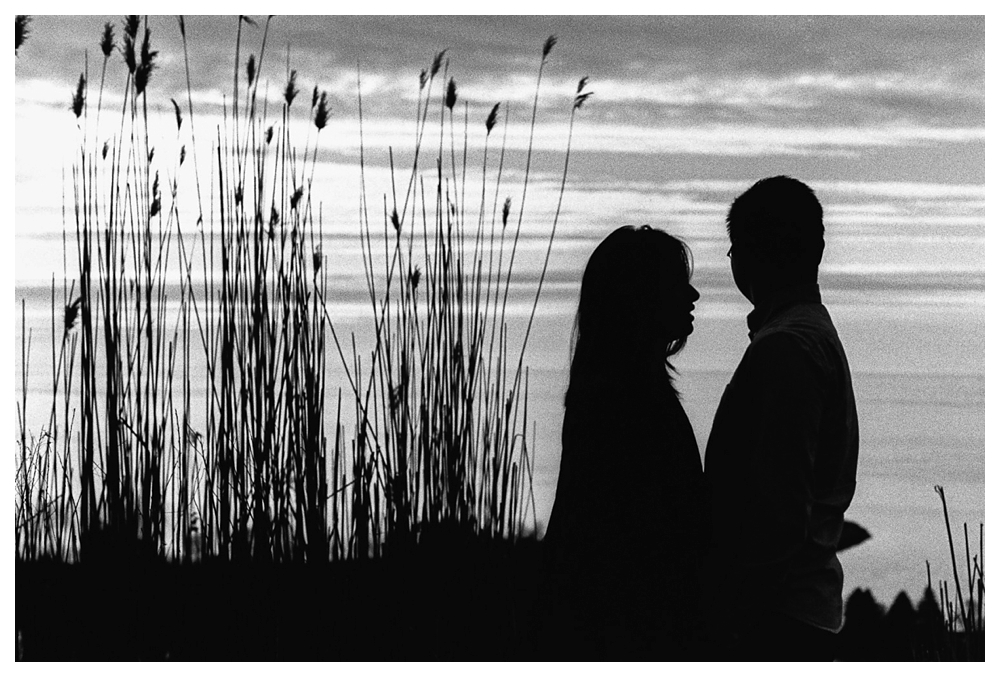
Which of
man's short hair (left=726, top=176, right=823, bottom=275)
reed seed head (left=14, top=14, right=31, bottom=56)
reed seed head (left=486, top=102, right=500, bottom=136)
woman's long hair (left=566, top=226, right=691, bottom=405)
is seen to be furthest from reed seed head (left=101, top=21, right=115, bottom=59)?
man's short hair (left=726, top=176, right=823, bottom=275)

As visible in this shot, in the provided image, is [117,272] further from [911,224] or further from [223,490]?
[911,224]

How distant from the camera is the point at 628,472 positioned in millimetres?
1236

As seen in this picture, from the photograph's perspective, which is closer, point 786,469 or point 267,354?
point 786,469

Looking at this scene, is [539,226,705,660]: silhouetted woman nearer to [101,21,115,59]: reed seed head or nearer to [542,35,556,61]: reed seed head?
[542,35,556,61]: reed seed head

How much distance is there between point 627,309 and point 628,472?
202 mm

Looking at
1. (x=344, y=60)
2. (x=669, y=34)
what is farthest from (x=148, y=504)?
(x=669, y=34)

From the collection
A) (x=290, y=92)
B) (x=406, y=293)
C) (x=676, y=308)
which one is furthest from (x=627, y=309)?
(x=290, y=92)

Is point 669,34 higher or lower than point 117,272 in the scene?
higher

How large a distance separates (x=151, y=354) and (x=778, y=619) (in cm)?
129

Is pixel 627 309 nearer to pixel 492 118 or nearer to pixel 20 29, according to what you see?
pixel 492 118

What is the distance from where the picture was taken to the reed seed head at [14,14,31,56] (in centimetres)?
206

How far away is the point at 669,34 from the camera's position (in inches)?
83.4

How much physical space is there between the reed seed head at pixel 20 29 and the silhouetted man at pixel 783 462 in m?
1.51

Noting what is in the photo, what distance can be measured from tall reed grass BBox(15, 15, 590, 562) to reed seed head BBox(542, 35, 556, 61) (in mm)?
160
